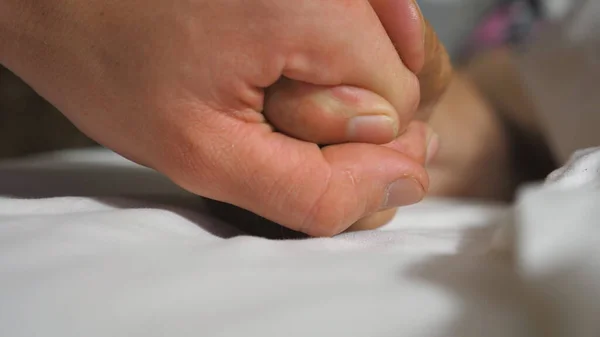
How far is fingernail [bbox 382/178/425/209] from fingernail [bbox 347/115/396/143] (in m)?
0.04

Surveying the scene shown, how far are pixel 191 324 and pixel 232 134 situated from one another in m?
0.16

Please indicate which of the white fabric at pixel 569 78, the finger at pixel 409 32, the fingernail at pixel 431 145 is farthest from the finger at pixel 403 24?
the white fabric at pixel 569 78

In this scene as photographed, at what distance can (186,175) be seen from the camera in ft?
1.41

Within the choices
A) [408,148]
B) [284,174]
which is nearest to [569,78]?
[408,148]

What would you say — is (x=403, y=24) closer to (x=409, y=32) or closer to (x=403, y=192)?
(x=409, y=32)

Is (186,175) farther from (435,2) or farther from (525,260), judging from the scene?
(435,2)

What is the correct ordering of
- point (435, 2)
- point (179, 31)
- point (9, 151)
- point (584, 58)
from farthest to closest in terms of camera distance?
point (435, 2), point (9, 151), point (584, 58), point (179, 31)

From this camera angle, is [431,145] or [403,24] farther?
[431,145]

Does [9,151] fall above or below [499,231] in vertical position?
below

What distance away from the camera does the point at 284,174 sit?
412 mm

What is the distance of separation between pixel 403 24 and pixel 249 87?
119mm

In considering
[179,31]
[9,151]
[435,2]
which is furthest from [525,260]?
[435,2]

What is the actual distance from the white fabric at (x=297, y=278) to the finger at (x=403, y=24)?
138mm

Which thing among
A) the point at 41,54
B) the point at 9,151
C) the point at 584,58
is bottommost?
the point at 9,151
